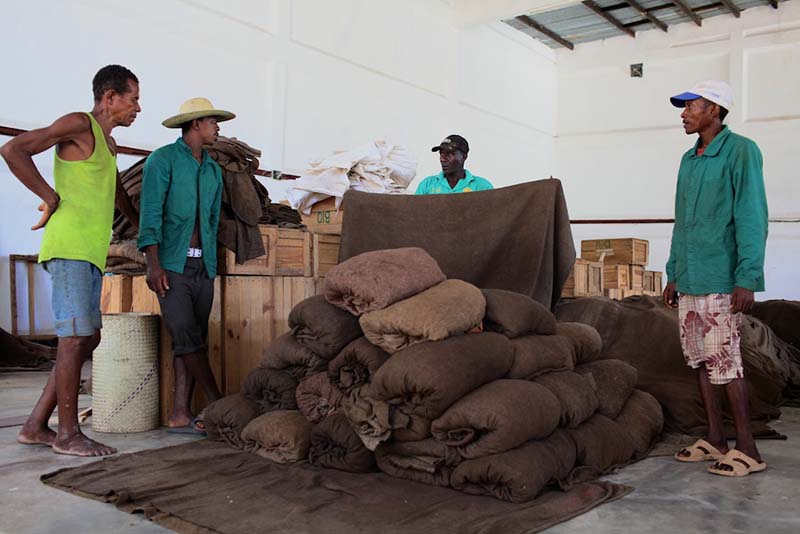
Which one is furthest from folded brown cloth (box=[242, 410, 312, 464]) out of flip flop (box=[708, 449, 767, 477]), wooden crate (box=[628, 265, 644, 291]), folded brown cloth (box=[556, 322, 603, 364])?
wooden crate (box=[628, 265, 644, 291])

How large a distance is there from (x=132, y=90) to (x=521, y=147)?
39.2ft

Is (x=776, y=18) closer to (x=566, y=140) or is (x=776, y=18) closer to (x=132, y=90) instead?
(x=566, y=140)

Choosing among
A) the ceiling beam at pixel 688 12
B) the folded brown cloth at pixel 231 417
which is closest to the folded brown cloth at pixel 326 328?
the folded brown cloth at pixel 231 417

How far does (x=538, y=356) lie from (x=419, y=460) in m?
0.74

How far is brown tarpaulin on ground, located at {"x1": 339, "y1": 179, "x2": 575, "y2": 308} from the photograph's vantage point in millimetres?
4410

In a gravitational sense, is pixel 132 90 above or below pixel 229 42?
below

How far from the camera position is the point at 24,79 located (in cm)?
734

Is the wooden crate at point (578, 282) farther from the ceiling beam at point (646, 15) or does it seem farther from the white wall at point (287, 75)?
the ceiling beam at point (646, 15)

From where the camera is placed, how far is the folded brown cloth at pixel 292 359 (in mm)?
3703

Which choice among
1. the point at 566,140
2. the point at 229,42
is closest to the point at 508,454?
the point at 229,42

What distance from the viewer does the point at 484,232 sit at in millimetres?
4594

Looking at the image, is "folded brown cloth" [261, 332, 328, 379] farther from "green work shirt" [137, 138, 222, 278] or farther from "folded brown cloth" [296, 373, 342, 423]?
"green work shirt" [137, 138, 222, 278]

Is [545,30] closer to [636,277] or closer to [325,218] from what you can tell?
[636,277]

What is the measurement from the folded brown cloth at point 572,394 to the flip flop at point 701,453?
1.72 ft
